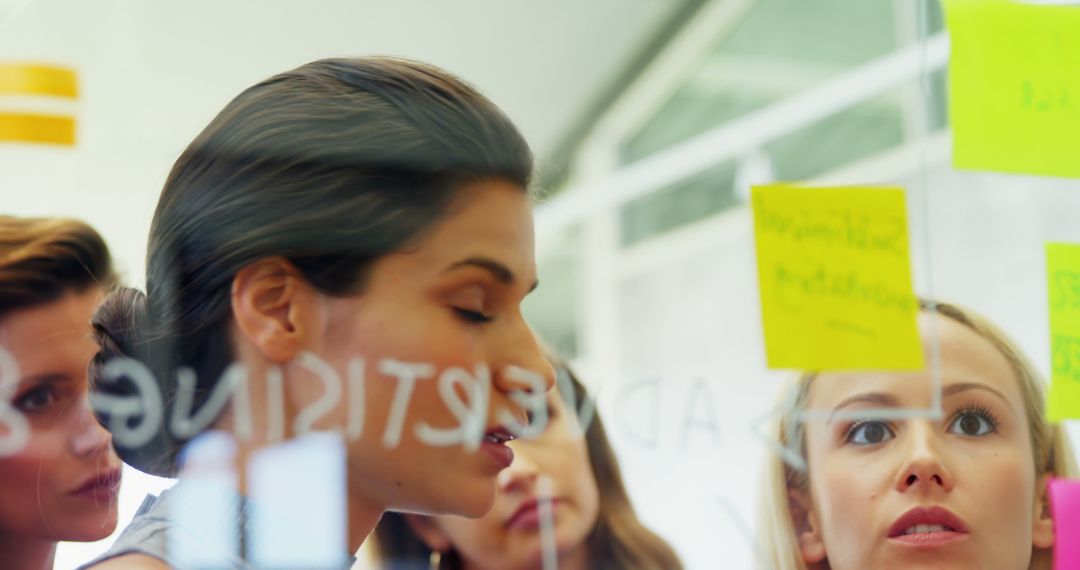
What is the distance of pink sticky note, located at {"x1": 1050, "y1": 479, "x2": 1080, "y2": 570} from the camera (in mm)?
1073

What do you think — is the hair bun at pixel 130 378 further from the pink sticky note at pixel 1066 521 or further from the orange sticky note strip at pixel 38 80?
the pink sticky note at pixel 1066 521

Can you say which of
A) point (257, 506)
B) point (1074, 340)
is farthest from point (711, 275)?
point (257, 506)

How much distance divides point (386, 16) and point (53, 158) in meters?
0.27

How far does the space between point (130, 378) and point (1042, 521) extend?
0.75 meters

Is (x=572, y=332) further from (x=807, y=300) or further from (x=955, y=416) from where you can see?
(x=955, y=416)

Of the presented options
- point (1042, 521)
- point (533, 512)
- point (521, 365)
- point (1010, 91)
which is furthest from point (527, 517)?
point (1010, 91)

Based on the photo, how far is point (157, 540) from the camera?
79 centimetres

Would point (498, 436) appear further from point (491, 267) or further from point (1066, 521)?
point (1066, 521)

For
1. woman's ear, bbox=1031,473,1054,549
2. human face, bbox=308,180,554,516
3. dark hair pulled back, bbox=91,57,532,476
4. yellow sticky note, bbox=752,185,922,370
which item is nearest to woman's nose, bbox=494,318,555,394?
human face, bbox=308,180,554,516

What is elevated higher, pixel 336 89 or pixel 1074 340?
pixel 336 89

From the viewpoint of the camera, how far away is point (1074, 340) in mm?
1138

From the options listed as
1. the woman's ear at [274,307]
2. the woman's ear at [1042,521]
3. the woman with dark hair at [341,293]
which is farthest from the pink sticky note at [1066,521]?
the woman's ear at [274,307]

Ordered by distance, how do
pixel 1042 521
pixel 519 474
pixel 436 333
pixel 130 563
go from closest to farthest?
1. pixel 130 563
2. pixel 436 333
3. pixel 519 474
4. pixel 1042 521

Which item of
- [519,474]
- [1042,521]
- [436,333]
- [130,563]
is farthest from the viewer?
[1042,521]
